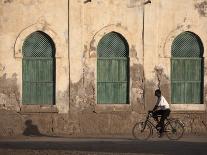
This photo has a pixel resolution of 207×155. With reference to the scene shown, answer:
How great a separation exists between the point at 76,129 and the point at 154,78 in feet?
9.96

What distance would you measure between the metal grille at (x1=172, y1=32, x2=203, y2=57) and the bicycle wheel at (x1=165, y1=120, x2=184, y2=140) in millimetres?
2669

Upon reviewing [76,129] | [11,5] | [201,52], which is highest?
[11,5]

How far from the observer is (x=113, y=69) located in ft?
61.6

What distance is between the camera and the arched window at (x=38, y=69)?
1859 cm

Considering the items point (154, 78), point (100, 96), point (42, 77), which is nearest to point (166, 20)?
point (154, 78)

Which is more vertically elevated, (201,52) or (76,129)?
(201,52)

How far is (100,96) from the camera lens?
18734 mm

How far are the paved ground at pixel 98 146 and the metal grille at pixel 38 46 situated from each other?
2.80m

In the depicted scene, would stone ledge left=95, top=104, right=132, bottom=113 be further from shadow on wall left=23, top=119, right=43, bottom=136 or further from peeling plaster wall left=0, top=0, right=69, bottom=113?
shadow on wall left=23, top=119, right=43, bottom=136

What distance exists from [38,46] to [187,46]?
4906mm

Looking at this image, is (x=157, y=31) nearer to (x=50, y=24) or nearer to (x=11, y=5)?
(x=50, y=24)

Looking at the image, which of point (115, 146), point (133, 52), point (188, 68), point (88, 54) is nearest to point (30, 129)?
point (88, 54)

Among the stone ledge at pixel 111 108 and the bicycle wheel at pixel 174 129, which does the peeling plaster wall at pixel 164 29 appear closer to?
the stone ledge at pixel 111 108

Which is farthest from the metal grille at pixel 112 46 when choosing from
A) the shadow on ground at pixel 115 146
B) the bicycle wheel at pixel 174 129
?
the shadow on ground at pixel 115 146
